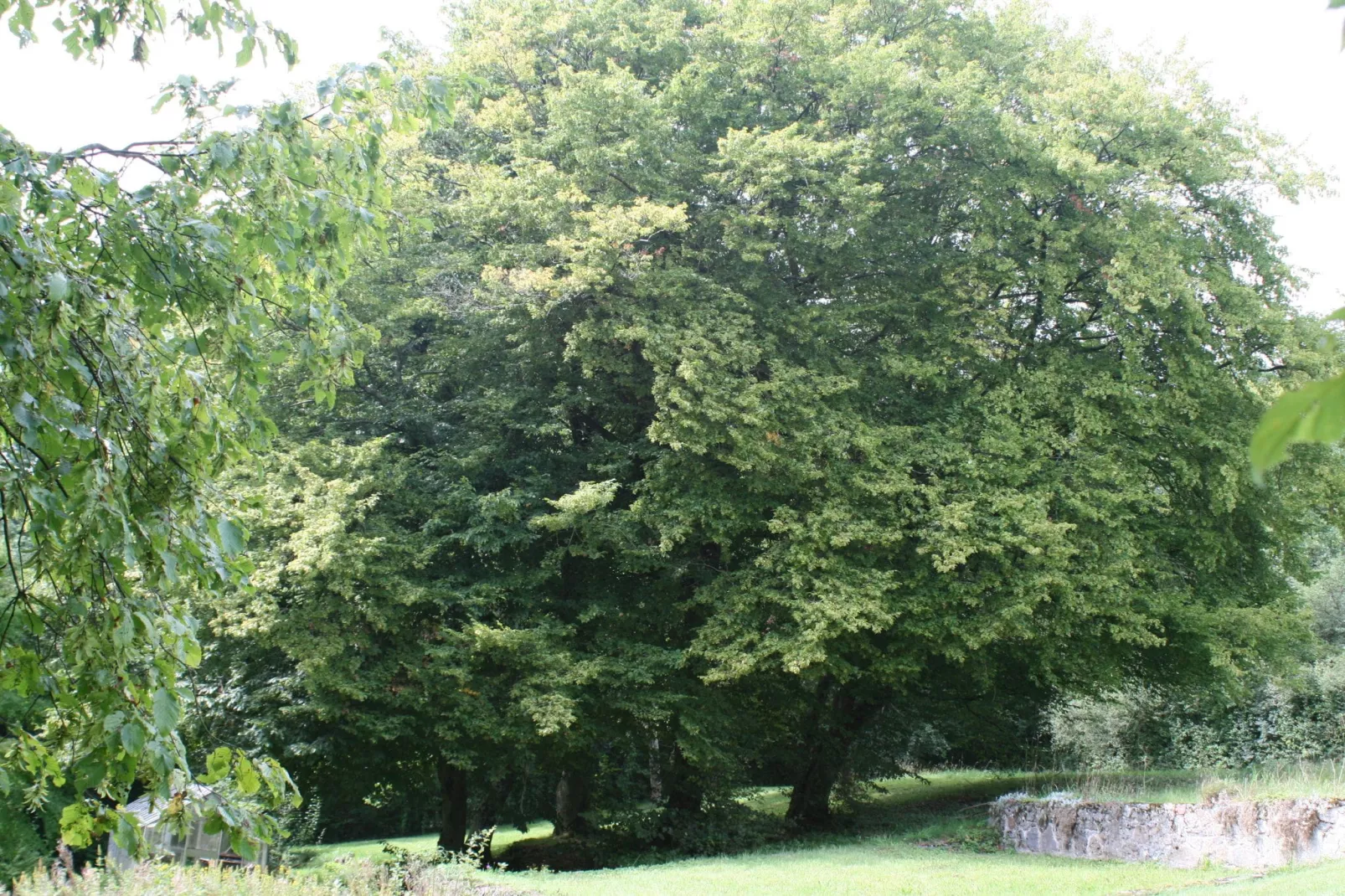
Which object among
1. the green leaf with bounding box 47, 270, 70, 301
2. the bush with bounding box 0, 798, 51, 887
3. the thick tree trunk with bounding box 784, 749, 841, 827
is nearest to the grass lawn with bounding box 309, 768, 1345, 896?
the thick tree trunk with bounding box 784, 749, 841, 827

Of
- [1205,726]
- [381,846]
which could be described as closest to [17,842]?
[381,846]

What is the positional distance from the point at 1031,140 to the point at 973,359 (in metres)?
3.10

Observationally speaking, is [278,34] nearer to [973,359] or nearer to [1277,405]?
[1277,405]

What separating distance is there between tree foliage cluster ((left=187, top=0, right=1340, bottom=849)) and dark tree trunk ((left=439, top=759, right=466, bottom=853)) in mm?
67

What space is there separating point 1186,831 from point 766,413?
21.3 feet

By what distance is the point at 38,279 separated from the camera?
2.93m

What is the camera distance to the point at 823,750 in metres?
16.2

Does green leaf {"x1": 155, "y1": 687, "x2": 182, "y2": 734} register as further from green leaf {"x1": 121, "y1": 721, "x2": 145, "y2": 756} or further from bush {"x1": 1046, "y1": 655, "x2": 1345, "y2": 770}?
bush {"x1": 1046, "y1": 655, "x2": 1345, "y2": 770}

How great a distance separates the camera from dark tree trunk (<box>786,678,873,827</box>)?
52.6ft

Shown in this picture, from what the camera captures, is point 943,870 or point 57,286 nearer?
point 57,286

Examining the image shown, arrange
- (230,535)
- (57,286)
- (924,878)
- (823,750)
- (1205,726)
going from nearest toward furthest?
(57,286)
(230,535)
(924,878)
(823,750)
(1205,726)

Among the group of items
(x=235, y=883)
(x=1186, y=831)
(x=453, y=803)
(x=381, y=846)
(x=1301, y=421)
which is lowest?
(x=381, y=846)

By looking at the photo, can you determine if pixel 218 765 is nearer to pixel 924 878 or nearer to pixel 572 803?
pixel 924 878

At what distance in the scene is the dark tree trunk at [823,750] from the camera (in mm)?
16047
